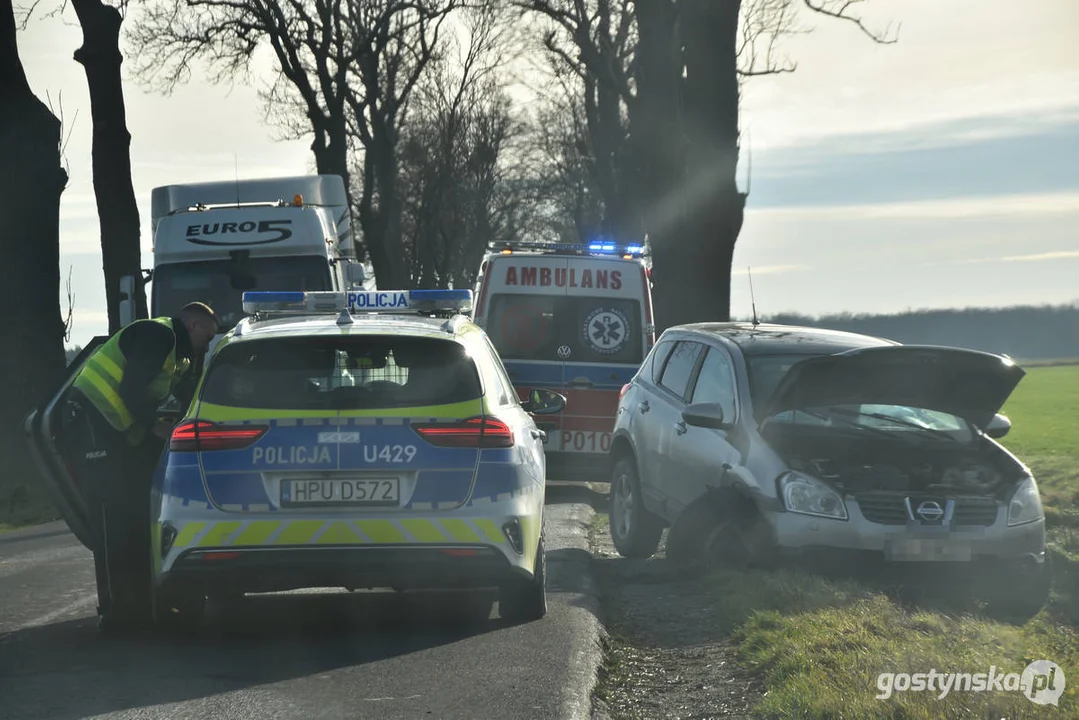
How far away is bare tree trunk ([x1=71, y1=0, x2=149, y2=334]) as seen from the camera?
21953mm

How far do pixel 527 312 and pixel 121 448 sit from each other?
9435 mm

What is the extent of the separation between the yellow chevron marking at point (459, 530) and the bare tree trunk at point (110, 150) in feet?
50.3

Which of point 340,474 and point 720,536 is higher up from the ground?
point 340,474

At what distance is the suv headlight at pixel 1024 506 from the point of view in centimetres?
916

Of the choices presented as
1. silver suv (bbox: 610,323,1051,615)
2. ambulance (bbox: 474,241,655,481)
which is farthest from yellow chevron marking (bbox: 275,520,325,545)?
ambulance (bbox: 474,241,655,481)

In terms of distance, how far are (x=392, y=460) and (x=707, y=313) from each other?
12.4 meters

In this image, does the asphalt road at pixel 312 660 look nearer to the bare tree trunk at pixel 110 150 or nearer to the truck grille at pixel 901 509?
the truck grille at pixel 901 509

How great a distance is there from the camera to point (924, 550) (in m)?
9.00

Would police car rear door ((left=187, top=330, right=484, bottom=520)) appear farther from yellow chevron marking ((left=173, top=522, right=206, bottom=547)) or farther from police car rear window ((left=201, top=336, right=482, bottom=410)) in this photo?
yellow chevron marking ((left=173, top=522, right=206, bottom=547))

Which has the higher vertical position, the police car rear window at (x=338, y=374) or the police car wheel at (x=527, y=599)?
the police car rear window at (x=338, y=374)

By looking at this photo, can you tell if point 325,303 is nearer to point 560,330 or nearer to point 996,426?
point 996,426

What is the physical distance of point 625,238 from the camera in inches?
1735


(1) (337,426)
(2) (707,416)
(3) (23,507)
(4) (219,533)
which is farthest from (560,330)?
(4) (219,533)

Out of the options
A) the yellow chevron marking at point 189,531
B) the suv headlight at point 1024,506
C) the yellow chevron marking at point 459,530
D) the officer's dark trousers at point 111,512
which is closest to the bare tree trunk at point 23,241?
the officer's dark trousers at point 111,512
